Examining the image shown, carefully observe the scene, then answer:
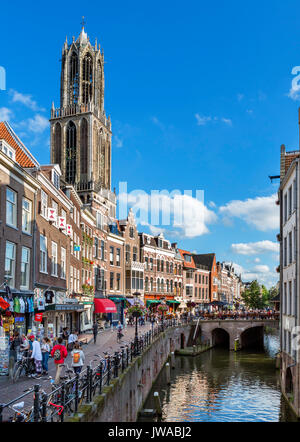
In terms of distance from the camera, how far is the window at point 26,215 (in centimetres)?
2364

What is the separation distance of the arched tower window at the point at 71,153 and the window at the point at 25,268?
65.9 meters

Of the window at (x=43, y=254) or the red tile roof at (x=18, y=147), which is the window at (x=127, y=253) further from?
the red tile roof at (x=18, y=147)

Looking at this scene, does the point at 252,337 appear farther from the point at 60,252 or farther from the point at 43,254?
the point at 43,254

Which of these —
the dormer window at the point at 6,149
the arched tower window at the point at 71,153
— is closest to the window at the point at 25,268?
the dormer window at the point at 6,149

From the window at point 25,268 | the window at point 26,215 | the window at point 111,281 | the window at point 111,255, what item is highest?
the window at point 26,215

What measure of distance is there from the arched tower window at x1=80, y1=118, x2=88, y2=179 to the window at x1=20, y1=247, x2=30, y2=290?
64740 millimetres

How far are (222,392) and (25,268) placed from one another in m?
18.1

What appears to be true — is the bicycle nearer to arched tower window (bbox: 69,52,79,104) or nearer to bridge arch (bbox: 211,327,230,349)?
bridge arch (bbox: 211,327,230,349)

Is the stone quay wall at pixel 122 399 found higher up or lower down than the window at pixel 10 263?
lower down

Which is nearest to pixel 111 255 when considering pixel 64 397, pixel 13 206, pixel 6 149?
pixel 13 206

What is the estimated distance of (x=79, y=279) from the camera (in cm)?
3941

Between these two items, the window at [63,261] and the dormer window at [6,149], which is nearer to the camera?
the dormer window at [6,149]

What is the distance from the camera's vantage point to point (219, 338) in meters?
67.7
